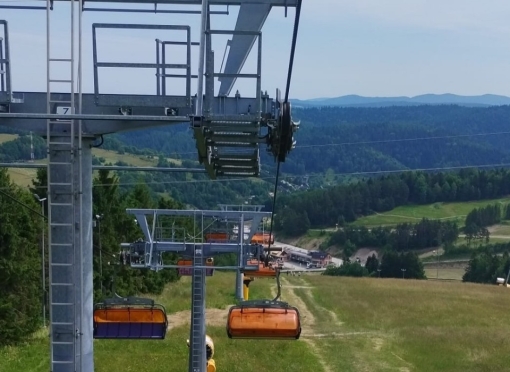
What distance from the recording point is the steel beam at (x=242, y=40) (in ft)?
24.5

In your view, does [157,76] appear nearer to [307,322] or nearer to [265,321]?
[265,321]

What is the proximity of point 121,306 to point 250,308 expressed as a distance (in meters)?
1.79

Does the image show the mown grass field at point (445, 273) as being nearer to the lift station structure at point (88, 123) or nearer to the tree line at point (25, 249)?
the tree line at point (25, 249)

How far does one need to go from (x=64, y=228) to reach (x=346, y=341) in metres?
22.2

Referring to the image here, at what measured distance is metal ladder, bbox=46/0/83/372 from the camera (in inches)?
309

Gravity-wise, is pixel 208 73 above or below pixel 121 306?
above

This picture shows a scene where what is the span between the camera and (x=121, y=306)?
1167cm

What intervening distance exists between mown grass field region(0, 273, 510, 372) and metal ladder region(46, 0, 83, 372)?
48.6 ft

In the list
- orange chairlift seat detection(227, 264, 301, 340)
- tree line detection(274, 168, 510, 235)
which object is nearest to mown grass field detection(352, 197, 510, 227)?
tree line detection(274, 168, 510, 235)

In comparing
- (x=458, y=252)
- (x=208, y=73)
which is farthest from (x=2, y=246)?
(x=458, y=252)

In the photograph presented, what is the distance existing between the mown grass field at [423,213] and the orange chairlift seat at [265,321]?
120 meters

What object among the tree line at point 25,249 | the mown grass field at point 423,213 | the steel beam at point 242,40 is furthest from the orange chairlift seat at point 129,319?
the mown grass field at point 423,213

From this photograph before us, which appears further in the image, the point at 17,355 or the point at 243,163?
the point at 17,355

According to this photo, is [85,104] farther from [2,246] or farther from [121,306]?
[2,246]
